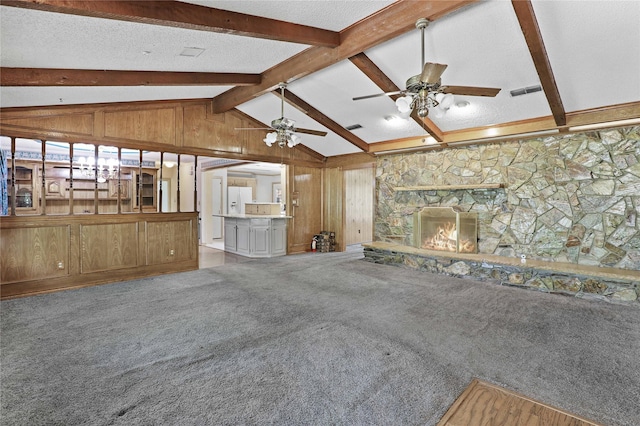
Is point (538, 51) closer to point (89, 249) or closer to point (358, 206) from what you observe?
point (89, 249)

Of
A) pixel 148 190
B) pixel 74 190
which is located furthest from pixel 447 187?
pixel 74 190

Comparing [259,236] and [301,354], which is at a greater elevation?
[259,236]

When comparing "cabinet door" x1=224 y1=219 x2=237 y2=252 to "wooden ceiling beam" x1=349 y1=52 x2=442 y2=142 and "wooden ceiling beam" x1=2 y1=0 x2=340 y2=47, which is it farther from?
"wooden ceiling beam" x1=2 y1=0 x2=340 y2=47

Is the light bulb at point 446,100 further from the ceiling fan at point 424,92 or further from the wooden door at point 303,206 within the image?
the wooden door at point 303,206

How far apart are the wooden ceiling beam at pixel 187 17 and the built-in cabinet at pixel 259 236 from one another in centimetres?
483

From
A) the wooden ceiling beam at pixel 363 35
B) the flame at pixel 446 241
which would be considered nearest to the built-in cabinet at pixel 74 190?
the wooden ceiling beam at pixel 363 35

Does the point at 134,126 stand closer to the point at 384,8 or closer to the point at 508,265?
the point at 384,8

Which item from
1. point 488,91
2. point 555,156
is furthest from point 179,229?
point 555,156

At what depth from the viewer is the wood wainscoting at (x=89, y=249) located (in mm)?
4566

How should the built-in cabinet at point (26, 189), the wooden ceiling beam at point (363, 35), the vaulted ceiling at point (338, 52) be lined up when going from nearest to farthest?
the vaulted ceiling at point (338, 52), the wooden ceiling beam at point (363, 35), the built-in cabinet at point (26, 189)

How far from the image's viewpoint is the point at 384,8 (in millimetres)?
3346

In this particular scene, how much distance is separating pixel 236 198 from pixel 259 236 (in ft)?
13.6

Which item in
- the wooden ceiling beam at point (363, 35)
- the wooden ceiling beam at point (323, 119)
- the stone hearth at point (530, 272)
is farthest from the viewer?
the wooden ceiling beam at point (323, 119)

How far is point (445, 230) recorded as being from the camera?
6594 millimetres
